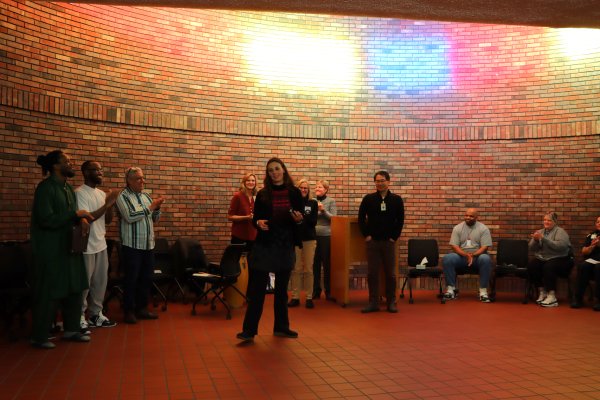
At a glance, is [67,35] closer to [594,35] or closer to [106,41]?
[106,41]

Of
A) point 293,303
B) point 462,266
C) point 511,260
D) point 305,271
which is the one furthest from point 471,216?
point 293,303

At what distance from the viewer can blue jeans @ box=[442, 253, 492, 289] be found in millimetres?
9719

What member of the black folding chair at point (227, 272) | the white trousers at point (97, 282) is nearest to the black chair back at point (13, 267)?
the white trousers at point (97, 282)

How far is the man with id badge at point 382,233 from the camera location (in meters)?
8.45

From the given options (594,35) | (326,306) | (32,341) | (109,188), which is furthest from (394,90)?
(32,341)

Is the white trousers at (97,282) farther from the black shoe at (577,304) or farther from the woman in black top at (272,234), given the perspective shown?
the black shoe at (577,304)

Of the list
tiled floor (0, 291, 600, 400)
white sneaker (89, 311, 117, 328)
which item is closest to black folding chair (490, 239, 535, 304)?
tiled floor (0, 291, 600, 400)

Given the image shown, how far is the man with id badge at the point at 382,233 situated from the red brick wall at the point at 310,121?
2.58 metres

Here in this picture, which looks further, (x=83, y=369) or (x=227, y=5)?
(x=227, y=5)

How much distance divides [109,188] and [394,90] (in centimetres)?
550

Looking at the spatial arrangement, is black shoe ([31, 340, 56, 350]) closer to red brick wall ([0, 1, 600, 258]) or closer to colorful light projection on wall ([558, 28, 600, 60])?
red brick wall ([0, 1, 600, 258])

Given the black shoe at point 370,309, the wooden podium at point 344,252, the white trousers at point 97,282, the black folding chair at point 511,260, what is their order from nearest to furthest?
the white trousers at point 97,282
the black shoe at point 370,309
the wooden podium at point 344,252
the black folding chair at point 511,260

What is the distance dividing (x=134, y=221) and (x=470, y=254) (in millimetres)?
5492

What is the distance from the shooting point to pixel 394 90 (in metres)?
11.3
